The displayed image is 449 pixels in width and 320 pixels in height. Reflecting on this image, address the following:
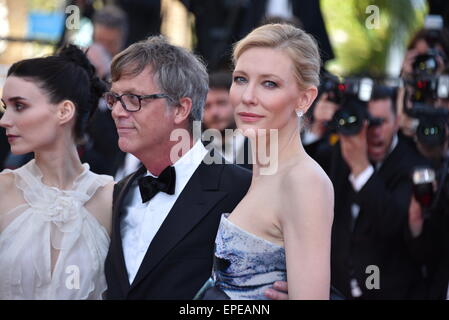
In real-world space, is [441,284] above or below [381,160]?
below

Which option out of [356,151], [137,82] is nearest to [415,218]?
[356,151]

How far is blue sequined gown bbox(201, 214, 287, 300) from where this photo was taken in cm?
260

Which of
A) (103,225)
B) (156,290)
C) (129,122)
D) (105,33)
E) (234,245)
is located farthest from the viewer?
(105,33)

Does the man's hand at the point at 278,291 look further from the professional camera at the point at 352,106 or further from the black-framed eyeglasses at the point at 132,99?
the professional camera at the point at 352,106

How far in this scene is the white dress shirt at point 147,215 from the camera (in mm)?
3076

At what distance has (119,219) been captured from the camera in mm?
3178

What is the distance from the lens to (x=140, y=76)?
3131 millimetres

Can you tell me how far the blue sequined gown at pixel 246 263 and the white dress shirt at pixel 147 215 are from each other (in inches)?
17.8

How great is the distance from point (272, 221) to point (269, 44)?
0.61m

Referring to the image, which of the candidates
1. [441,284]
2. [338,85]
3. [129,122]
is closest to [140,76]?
[129,122]

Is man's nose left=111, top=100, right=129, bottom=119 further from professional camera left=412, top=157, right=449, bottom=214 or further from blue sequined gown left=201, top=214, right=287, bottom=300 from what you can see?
professional camera left=412, top=157, right=449, bottom=214

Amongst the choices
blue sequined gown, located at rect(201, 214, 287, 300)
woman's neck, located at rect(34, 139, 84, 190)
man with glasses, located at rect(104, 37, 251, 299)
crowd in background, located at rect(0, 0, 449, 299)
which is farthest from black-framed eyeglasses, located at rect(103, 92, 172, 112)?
crowd in background, located at rect(0, 0, 449, 299)

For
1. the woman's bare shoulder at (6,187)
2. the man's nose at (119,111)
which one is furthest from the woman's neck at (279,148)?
the woman's bare shoulder at (6,187)

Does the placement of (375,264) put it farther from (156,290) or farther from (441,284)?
(156,290)
